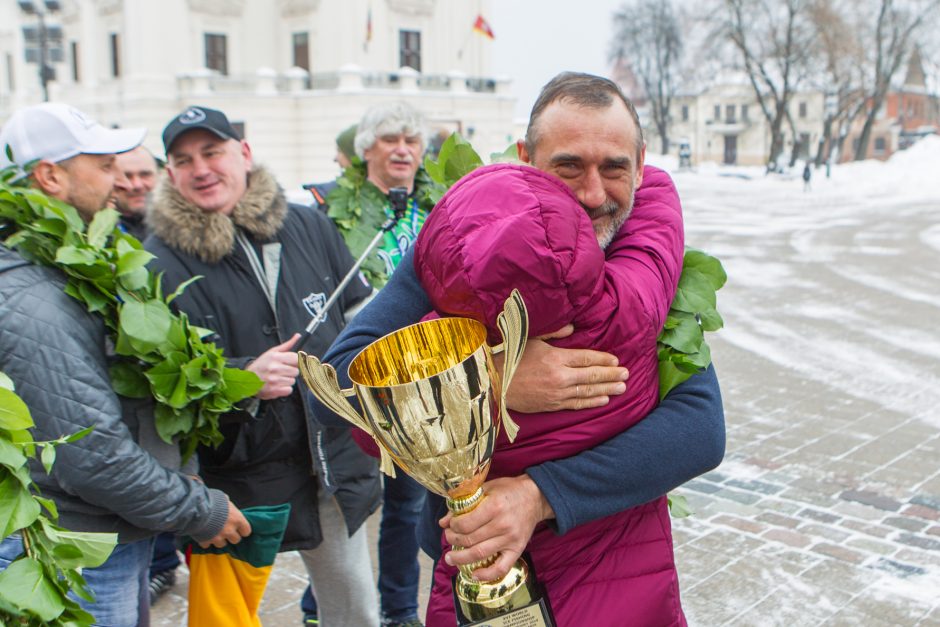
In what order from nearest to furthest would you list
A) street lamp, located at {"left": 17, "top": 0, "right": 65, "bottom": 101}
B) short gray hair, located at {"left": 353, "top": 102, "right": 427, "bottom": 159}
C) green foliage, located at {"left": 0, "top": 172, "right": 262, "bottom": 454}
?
green foliage, located at {"left": 0, "top": 172, "right": 262, "bottom": 454} → short gray hair, located at {"left": 353, "top": 102, "right": 427, "bottom": 159} → street lamp, located at {"left": 17, "top": 0, "right": 65, "bottom": 101}

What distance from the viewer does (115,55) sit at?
149ft

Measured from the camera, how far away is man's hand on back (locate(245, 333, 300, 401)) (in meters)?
3.11

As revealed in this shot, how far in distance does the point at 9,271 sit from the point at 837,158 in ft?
240

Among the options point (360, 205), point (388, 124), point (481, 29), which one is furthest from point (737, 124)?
point (360, 205)

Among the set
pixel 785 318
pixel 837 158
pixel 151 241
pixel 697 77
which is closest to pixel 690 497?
pixel 151 241

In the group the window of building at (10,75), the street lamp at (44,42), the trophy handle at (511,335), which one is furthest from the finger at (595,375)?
the window of building at (10,75)

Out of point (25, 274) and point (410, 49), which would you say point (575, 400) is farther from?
point (410, 49)

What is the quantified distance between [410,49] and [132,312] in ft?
153

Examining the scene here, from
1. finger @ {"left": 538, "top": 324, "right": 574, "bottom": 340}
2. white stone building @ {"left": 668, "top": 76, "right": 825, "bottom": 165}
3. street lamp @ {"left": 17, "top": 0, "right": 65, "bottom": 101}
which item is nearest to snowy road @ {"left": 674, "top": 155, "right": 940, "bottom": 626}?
finger @ {"left": 538, "top": 324, "right": 574, "bottom": 340}

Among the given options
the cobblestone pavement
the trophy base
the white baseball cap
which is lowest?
the cobblestone pavement

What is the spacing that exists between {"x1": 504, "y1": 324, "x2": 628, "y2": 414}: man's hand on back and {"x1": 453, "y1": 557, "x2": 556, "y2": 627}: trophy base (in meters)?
0.36

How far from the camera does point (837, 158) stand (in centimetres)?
6925

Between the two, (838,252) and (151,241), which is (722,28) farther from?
(151,241)

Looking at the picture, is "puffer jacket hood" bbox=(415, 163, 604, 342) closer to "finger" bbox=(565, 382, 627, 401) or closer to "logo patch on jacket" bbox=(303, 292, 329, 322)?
"finger" bbox=(565, 382, 627, 401)
